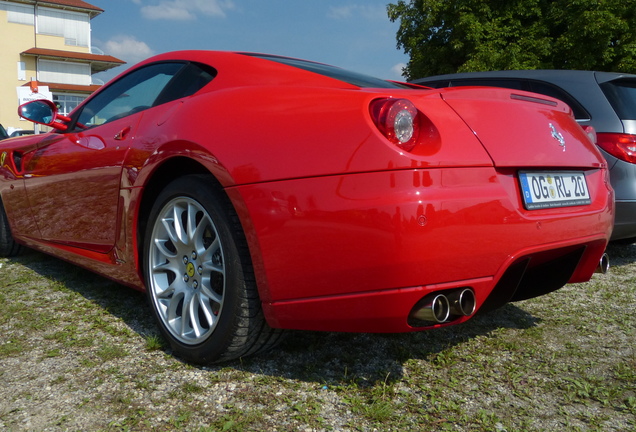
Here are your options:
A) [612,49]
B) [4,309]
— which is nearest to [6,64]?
[612,49]

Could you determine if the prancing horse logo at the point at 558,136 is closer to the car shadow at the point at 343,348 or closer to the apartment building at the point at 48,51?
the car shadow at the point at 343,348

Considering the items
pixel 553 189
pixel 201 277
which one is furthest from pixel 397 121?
pixel 201 277

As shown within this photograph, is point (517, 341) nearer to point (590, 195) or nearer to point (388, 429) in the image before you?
point (590, 195)

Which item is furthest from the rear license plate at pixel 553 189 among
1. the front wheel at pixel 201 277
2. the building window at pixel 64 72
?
the building window at pixel 64 72

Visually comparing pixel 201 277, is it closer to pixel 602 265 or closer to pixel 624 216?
pixel 602 265

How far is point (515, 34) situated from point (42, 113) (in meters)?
19.6

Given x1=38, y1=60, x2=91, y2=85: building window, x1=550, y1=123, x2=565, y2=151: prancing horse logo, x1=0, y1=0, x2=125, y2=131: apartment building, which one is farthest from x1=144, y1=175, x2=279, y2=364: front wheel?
x1=38, y1=60, x2=91, y2=85: building window

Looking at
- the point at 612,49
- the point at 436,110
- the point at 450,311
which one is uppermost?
the point at 612,49

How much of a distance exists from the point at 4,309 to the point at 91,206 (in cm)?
81

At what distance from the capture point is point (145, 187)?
2.70 meters

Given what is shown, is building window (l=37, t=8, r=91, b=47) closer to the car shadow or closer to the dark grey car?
the dark grey car

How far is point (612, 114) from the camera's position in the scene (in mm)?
4160

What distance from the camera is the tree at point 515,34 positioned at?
60.9ft

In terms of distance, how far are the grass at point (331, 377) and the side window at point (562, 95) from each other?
1636mm
